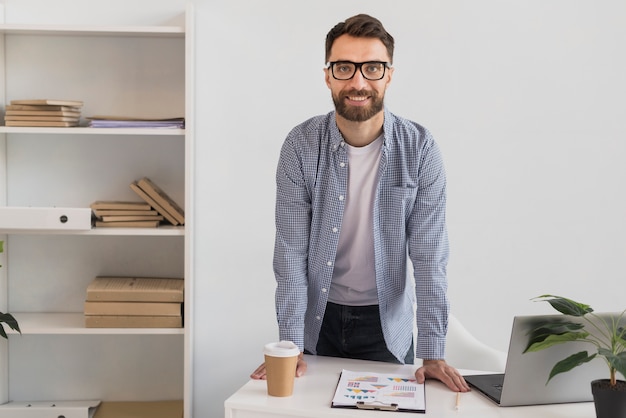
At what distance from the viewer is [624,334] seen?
1.86 m

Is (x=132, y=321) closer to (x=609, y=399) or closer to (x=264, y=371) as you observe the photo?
(x=264, y=371)

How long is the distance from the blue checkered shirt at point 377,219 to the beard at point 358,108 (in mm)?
100

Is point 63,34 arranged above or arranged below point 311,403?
above

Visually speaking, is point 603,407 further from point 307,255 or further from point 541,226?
point 541,226

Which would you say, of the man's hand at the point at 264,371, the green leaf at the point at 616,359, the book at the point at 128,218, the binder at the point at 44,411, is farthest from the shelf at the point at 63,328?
the green leaf at the point at 616,359

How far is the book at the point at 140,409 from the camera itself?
336 cm

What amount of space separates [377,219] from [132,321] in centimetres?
128

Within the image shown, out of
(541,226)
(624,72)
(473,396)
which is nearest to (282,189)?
(473,396)

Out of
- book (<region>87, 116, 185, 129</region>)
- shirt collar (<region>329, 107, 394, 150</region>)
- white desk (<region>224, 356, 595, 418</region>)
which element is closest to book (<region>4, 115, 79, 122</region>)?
book (<region>87, 116, 185, 129</region>)

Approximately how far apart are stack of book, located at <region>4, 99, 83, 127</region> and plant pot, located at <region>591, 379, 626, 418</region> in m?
2.20

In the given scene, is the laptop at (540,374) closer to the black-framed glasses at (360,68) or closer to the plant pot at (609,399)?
the plant pot at (609,399)

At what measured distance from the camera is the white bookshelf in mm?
3402

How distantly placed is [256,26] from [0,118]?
111 centimetres

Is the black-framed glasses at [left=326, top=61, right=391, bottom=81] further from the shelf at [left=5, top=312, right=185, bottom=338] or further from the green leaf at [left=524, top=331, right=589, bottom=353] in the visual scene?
the shelf at [left=5, top=312, right=185, bottom=338]
